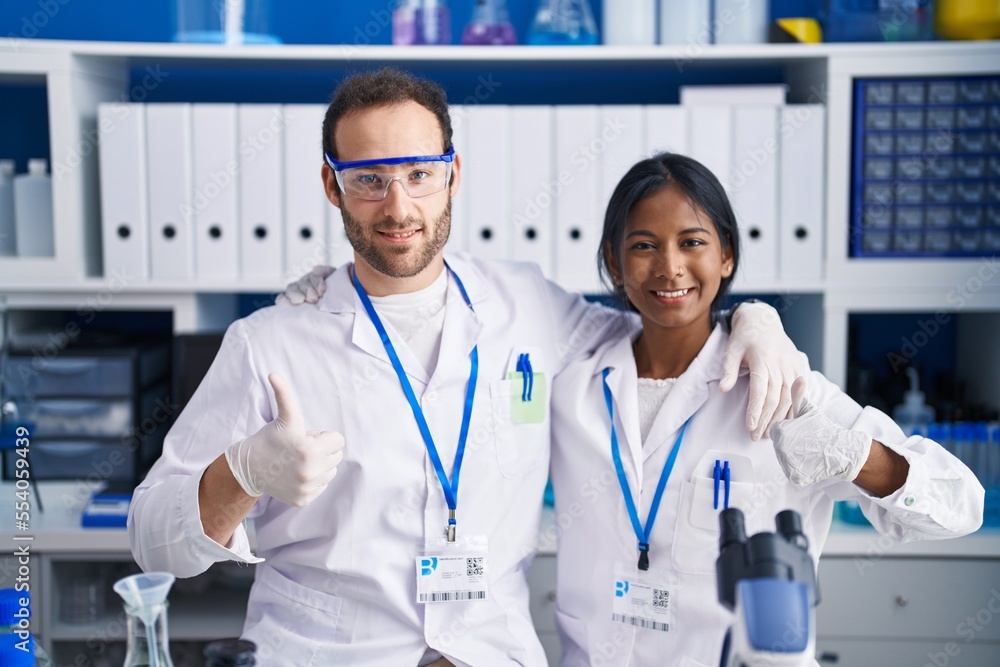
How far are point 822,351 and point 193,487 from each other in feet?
4.71

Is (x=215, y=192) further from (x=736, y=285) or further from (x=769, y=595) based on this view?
(x=769, y=595)

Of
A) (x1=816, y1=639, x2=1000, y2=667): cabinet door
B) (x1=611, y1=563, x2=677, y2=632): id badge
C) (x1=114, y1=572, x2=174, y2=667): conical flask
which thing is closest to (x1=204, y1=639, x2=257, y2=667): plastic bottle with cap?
(x1=114, y1=572, x2=174, y2=667): conical flask

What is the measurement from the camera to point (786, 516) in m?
0.82

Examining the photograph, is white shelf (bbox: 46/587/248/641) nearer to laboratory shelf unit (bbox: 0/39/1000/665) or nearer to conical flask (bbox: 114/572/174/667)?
laboratory shelf unit (bbox: 0/39/1000/665)

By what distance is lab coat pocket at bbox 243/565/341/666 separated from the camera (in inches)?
53.9

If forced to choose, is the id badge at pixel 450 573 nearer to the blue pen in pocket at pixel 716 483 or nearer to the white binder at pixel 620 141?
the blue pen in pocket at pixel 716 483

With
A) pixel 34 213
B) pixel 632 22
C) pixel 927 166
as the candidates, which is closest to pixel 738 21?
pixel 632 22

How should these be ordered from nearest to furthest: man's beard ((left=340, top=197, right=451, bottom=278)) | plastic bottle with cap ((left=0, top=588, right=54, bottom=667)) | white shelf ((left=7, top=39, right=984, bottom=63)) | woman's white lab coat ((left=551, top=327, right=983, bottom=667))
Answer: plastic bottle with cap ((left=0, top=588, right=54, bottom=667)) < woman's white lab coat ((left=551, top=327, right=983, bottom=667)) < man's beard ((left=340, top=197, right=451, bottom=278)) < white shelf ((left=7, top=39, right=984, bottom=63))

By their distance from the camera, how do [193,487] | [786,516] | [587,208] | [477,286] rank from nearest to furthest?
1. [786,516]
2. [193,487]
3. [477,286]
4. [587,208]

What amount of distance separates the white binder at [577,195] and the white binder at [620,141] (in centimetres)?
1

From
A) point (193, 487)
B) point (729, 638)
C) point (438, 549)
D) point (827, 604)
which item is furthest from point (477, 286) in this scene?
point (827, 604)

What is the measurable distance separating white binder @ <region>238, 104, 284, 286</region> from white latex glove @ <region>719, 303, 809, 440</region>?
1090mm

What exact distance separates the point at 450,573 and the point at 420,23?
1.33m

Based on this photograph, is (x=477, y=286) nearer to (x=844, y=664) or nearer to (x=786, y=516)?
(x=786, y=516)
